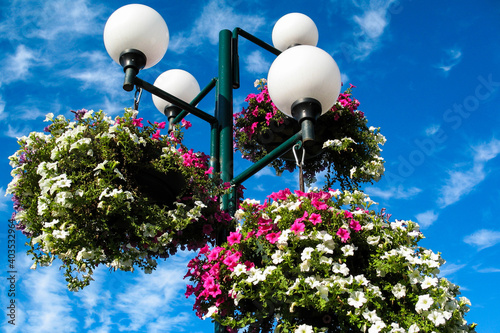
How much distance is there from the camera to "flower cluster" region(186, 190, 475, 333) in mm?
2564

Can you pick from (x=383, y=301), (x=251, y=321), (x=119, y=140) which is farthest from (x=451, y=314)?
(x=119, y=140)

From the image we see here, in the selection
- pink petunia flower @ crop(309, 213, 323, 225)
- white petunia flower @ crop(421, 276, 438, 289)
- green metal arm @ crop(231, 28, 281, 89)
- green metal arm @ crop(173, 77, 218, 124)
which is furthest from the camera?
green metal arm @ crop(173, 77, 218, 124)

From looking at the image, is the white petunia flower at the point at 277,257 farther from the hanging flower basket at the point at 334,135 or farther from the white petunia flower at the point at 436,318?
the hanging flower basket at the point at 334,135

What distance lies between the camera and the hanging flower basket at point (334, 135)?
4430 millimetres

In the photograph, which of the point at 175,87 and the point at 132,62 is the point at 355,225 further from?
the point at 175,87

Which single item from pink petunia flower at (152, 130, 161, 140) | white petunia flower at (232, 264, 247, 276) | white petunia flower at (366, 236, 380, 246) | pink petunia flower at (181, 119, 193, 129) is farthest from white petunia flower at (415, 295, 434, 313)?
pink petunia flower at (181, 119, 193, 129)

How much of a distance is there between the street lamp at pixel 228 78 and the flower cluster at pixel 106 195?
0.45m

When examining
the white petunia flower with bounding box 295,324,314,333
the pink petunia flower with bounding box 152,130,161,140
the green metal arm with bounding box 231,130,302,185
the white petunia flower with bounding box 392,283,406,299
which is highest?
the pink petunia flower with bounding box 152,130,161,140

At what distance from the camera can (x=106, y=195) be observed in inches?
108

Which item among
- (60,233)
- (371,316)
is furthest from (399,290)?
(60,233)

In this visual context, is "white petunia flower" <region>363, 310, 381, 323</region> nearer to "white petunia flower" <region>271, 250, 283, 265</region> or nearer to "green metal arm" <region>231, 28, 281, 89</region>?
"white petunia flower" <region>271, 250, 283, 265</region>

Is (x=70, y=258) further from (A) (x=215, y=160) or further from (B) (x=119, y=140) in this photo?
(A) (x=215, y=160)

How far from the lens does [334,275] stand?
2.63m

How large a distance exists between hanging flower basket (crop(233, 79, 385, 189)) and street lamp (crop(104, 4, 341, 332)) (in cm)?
52
